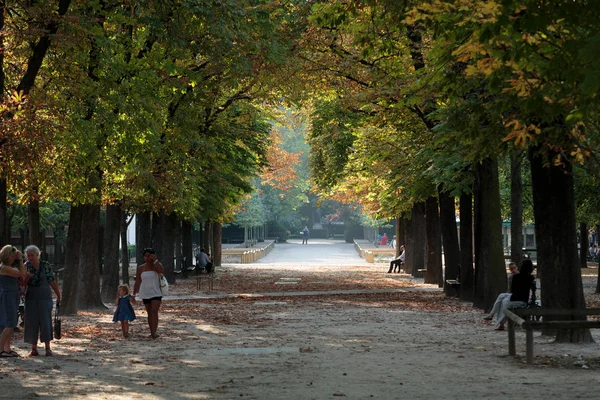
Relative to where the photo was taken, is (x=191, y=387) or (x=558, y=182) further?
(x=558, y=182)

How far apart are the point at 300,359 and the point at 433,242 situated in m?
22.6

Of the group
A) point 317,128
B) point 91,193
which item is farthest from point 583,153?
point 317,128

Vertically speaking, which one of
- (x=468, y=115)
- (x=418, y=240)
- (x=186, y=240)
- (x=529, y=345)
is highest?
(x=468, y=115)

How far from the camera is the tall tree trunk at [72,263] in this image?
23984 mm

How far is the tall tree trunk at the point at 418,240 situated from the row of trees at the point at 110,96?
14895 mm

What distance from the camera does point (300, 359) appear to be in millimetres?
14773

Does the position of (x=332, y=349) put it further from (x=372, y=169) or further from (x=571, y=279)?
(x=372, y=169)

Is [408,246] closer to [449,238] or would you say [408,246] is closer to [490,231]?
[449,238]

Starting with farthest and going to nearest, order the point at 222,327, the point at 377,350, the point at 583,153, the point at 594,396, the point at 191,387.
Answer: the point at 222,327, the point at 377,350, the point at 583,153, the point at 191,387, the point at 594,396

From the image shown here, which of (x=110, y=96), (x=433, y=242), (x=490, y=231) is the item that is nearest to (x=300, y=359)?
(x=110, y=96)

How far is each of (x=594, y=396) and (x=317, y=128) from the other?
26.8m

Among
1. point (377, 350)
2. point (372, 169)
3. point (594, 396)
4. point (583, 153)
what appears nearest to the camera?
point (594, 396)

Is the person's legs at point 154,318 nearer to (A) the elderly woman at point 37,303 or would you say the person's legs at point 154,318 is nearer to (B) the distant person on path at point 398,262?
(A) the elderly woman at point 37,303

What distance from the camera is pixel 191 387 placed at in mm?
11852
